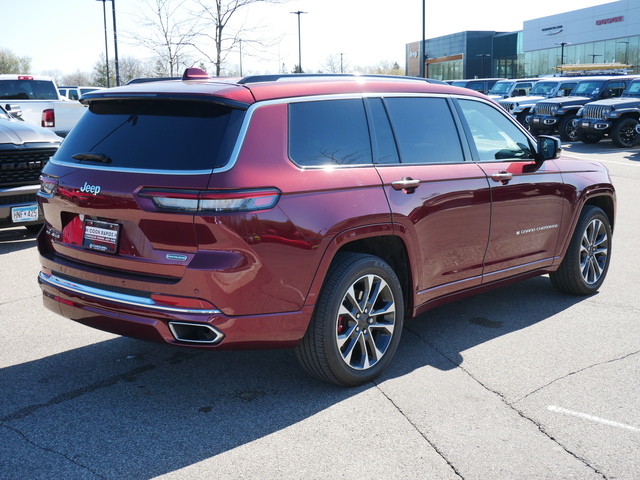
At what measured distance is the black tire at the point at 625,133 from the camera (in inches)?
845

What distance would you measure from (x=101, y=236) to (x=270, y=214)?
955 mm

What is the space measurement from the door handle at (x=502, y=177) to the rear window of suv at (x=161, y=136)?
2142mm

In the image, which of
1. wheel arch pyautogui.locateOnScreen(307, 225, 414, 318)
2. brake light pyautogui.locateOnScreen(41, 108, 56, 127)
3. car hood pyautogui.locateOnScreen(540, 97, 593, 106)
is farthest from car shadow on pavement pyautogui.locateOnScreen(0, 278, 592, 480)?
car hood pyautogui.locateOnScreen(540, 97, 593, 106)

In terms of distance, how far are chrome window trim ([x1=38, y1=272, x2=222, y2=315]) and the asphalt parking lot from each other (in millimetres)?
606

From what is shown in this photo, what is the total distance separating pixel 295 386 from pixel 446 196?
5.14 feet

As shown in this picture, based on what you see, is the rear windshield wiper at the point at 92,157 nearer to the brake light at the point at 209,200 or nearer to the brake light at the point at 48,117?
the brake light at the point at 209,200

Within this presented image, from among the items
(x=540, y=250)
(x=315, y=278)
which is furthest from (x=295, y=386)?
(x=540, y=250)

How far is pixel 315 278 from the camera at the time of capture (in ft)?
12.6

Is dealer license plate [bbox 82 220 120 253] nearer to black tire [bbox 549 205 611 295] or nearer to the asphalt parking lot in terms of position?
the asphalt parking lot

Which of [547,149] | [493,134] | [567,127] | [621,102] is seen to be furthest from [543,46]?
[493,134]

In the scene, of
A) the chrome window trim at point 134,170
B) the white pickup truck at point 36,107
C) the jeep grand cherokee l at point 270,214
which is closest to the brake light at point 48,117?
the white pickup truck at point 36,107

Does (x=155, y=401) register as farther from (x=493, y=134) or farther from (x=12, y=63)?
(x=12, y=63)

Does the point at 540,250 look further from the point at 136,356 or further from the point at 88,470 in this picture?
the point at 88,470

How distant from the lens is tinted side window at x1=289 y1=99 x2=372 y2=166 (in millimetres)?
3908
